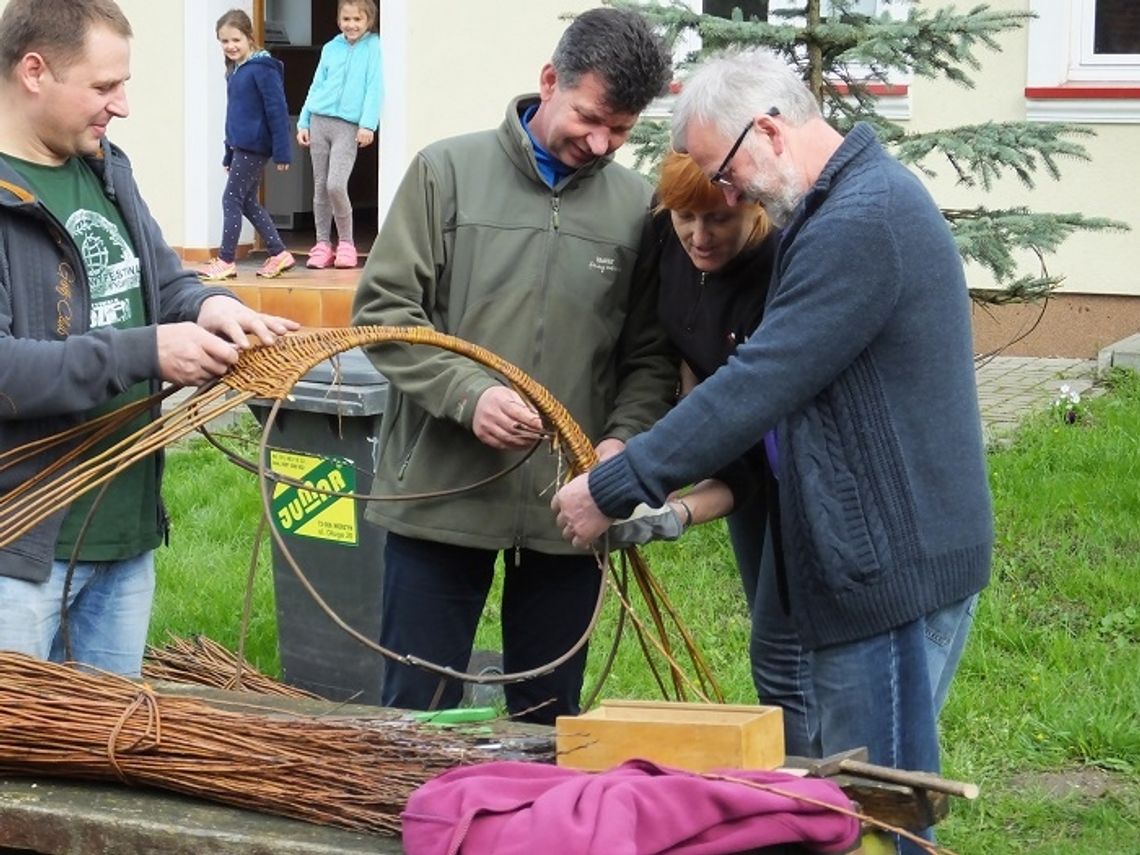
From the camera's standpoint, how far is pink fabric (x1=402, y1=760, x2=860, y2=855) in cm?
232

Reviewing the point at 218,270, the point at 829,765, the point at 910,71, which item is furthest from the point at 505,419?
the point at 218,270

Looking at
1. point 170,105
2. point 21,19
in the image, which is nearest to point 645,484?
point 21,19

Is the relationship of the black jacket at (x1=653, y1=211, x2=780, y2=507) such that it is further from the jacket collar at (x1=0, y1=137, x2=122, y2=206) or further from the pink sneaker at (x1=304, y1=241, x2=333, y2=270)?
the pink sneaker at (x1=304, y1=241, x2=333, y2=270)

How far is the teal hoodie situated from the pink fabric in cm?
843

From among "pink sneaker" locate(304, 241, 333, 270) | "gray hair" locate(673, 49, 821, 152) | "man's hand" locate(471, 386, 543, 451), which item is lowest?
"pink sneaker" locate(304, 241, 333, 270)

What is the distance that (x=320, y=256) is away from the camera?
1088cm

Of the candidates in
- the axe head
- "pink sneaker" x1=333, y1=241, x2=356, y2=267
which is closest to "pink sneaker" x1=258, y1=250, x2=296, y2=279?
"pink sneaker" x1=333, y1=241, x2=356, y2=267

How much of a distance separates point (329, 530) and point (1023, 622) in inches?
85.6

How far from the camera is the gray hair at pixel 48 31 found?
303 cm

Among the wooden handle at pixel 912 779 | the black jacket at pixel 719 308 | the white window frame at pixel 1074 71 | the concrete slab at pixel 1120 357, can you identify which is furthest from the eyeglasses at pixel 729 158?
the white window frame at pixel 1074 71

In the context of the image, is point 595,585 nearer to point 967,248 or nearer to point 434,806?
point 434,806

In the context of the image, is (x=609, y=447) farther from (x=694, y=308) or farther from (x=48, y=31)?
(x=48, y=31)

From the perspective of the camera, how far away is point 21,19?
3043 millimetres

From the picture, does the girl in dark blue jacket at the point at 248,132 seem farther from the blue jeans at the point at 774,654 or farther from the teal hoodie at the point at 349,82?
the blue jeans at the point at 774,654
